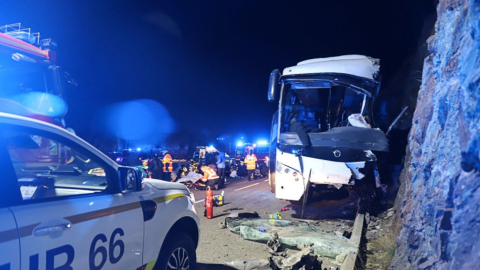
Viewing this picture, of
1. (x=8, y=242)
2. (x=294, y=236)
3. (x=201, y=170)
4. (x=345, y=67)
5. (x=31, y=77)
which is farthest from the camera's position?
(x=201, y=170)

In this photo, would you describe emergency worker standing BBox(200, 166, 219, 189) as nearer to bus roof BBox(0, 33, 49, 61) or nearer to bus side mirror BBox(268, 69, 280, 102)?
bus side mirror BBox(268, 69, 280, 102)

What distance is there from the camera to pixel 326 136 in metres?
7.22

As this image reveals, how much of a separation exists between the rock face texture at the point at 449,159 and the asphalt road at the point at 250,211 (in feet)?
8.05

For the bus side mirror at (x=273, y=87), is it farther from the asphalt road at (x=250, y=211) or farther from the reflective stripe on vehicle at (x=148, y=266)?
the reflective stripe on vehicle at (x=148, y=266)

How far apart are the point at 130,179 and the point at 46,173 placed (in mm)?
1025

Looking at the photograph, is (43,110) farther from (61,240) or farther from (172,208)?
(61,240)

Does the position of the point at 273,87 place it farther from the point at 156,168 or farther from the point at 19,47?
the point at 156,168

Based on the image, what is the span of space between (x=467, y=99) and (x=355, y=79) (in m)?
5.61

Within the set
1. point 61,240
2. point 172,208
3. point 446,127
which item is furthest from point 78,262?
point 446,127

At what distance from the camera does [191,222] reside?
3.67 metres

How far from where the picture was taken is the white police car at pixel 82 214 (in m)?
1.89

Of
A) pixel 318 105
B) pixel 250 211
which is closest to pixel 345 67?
pixel 318 105

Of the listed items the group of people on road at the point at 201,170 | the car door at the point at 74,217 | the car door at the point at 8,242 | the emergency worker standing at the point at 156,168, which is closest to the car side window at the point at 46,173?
the car door at the point at 74,217

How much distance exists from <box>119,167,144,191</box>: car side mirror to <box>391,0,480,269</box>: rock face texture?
8.06ft
